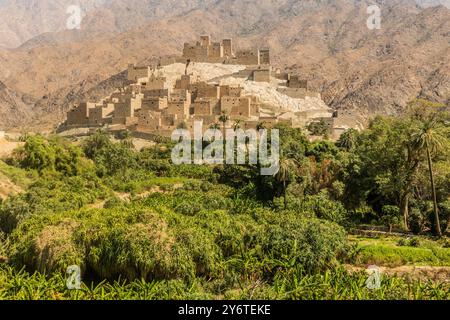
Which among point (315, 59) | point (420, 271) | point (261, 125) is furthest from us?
point (315, 59)

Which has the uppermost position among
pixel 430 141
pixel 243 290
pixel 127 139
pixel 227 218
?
pixel 127 139

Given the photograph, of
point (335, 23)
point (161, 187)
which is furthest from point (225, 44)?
point (335, 23)

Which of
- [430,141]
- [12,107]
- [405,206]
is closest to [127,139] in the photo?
[405,206]

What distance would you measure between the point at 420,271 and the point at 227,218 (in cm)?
847

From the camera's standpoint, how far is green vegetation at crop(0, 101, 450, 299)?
1762 centimetres

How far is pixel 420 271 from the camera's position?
860 inches

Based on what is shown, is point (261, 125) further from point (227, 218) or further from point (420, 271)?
point (420, 271)

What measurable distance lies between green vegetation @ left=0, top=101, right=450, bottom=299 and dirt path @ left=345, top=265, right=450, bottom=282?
1.66 ft

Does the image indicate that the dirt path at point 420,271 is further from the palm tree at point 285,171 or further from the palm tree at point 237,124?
the palm tree at point 237,124

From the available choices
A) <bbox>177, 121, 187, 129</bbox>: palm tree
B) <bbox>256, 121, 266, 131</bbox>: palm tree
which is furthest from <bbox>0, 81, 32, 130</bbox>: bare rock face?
<bbox>256, 121, 266, 131</bbox>: palm tree

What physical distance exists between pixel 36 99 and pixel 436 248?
120 meters

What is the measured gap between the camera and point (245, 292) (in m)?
16.0

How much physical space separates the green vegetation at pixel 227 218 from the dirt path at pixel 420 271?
1.66 feet

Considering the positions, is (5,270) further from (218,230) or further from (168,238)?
(218,230)
